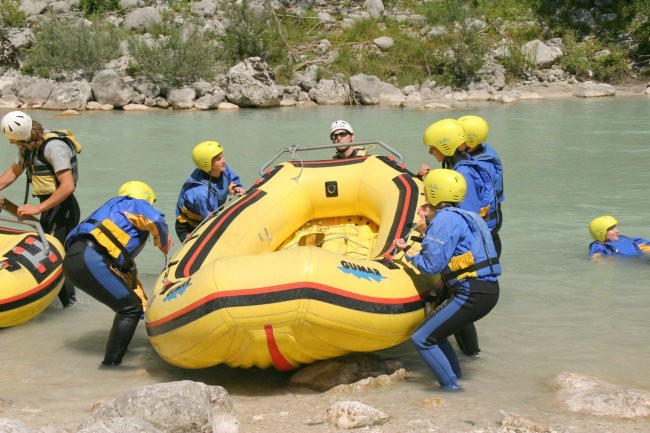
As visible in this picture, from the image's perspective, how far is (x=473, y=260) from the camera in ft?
12.0

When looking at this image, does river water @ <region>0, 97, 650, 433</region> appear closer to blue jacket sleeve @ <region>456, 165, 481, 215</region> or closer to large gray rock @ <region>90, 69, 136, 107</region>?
blue jacket sleeve @ <region>456, 165, 481, 215</region>

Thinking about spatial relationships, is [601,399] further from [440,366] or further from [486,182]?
[486,182]

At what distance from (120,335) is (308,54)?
653 inches

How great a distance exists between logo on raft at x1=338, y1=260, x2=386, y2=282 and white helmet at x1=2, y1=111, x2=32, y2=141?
1983 millimetres

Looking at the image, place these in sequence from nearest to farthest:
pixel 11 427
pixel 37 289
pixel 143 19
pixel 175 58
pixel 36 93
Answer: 1. pixel 11 427
2. pixel 37 289
3. pixel 36 93
4. pixel 175 58
5. pixel 143 19

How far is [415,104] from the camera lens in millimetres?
17188

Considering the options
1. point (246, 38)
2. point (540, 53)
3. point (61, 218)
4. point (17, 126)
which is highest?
point (17, 126)

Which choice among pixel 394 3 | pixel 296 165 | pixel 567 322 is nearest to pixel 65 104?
pixel 394 3

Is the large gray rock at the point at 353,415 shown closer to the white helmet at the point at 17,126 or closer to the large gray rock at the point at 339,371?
the large gray rock at the point at 339,371

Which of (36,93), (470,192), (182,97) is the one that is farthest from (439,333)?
(36,93)

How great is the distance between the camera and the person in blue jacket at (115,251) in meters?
4.07

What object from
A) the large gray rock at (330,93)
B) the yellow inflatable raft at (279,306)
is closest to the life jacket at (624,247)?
the yellow inflatable raft at (279,306)

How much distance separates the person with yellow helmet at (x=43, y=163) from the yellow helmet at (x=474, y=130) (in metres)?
2.11

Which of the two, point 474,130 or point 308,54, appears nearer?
point 474,130
